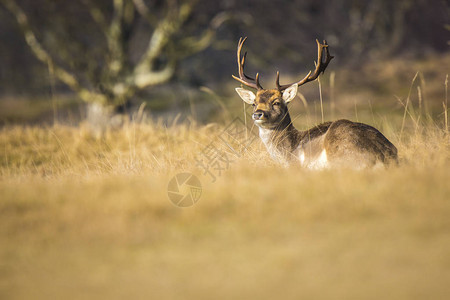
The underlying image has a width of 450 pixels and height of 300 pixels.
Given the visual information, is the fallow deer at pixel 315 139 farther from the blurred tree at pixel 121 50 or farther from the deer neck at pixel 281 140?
the blurred tree at pixel 121 50

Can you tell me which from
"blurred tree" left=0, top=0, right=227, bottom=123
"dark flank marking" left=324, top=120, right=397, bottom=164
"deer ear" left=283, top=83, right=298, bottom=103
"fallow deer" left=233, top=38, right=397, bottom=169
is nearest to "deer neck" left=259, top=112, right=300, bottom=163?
"fallow deer" left=233, top=38, right=397, bottom=169

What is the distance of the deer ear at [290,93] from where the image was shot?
5.48 m

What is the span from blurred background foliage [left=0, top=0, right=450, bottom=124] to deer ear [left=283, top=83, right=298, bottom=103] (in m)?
6.72

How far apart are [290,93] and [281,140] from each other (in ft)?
2.02

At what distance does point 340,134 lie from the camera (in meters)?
4.65

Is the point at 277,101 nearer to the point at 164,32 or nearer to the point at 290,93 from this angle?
the point at 290,93

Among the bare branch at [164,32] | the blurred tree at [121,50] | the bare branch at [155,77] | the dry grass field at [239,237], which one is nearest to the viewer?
the dry grass field at [239,237]

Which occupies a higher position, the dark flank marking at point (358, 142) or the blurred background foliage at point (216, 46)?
the blurred background foliage at point (216, 46)

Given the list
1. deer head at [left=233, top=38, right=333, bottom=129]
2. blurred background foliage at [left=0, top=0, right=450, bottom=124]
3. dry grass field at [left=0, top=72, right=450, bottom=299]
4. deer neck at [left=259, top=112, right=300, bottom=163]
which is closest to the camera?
dry grass field at [left=0, top=72, right=450, bottom=299]

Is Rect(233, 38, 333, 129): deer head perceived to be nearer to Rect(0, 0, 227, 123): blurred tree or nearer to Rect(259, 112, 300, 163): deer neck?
Rect(259, 112, 300, 163): deer neck

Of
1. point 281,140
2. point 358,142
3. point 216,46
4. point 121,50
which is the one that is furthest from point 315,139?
point 121,50

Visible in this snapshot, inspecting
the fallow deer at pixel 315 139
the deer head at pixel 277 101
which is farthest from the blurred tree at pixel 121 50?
the deer head at pixel 277 101

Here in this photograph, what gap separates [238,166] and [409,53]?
60.2 ft

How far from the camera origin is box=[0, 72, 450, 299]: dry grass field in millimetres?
2336
